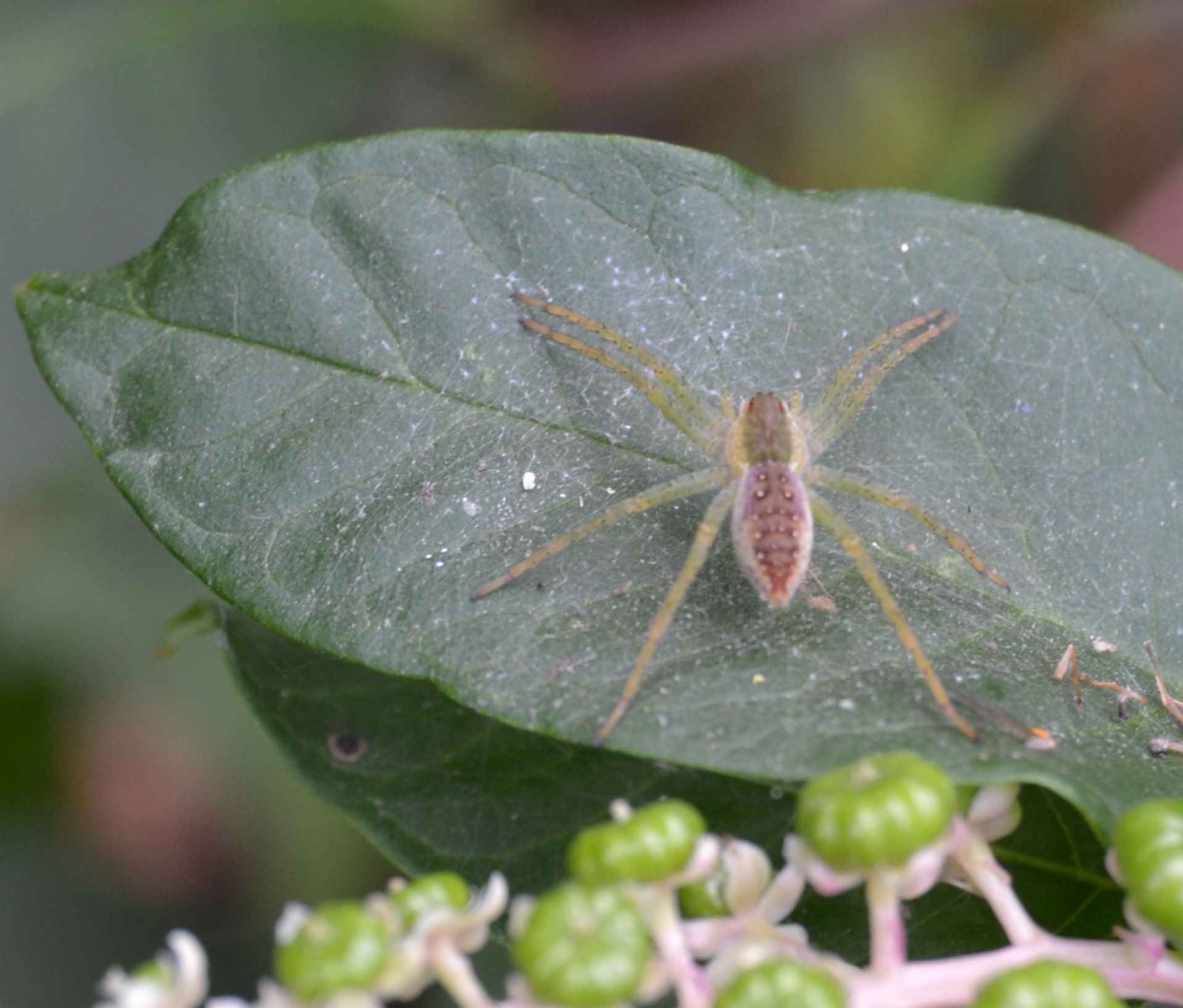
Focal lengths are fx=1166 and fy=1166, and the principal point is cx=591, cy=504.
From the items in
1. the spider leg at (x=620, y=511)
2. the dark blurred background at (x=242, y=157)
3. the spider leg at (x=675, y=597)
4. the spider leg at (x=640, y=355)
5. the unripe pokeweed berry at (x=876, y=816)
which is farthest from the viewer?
the dark blurred background at (x=242, y=157)

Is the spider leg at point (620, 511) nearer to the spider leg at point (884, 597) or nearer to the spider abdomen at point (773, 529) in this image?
the spider abdomen at point (773, 529)

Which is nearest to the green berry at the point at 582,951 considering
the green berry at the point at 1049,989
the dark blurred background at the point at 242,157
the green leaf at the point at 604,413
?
the green berry at the point at 1049,989

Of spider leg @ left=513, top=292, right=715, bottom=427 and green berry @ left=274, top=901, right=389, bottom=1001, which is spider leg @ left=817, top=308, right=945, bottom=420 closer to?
spider leg @ left=513, top=292, right=715, bottom=427

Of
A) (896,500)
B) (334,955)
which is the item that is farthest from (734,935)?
(896,500)

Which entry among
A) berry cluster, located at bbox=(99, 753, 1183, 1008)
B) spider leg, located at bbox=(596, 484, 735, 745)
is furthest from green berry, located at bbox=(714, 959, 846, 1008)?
spider leg, located at bbox=(596, 484, 735, 745)

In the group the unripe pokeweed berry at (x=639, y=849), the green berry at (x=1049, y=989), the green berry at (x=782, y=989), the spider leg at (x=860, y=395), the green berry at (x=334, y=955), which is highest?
the spider leg at (x=860, y=395)

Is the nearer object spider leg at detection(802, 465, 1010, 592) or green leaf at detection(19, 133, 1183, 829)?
green leaf at detection(19, 133, 1183, 829)
